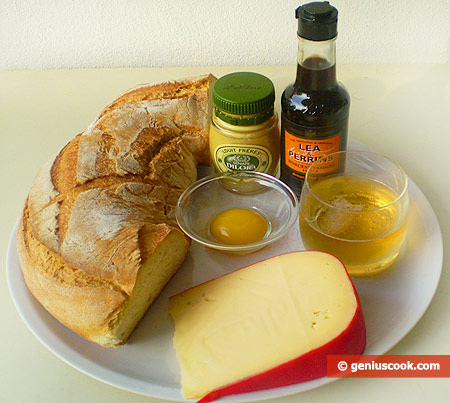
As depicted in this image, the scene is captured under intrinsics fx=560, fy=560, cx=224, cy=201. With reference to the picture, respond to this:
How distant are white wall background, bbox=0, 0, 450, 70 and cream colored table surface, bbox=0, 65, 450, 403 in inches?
2.0

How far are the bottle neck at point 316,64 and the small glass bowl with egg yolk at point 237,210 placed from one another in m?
0.29

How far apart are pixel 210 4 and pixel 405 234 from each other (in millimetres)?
1133

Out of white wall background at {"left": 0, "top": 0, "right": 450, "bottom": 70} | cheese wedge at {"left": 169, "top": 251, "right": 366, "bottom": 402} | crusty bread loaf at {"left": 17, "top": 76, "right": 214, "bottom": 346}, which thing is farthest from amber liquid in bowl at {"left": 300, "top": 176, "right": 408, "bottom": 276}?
white wall background at {"left": 0, "top": 0, "right": 450, "bottom": 70}

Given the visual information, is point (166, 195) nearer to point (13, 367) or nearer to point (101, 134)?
→ point (101, 134)

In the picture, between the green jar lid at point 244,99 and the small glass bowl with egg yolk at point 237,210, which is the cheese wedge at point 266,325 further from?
the green jar lid at point 244,99

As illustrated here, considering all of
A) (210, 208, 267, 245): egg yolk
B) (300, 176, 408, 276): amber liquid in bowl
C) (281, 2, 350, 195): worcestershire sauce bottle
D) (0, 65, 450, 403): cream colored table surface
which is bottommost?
(0, 65, 450, 403): cream colored table surface

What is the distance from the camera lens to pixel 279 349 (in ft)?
3.81

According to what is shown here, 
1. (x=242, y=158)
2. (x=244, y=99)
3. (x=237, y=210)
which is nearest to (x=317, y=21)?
(x=244, y=99)

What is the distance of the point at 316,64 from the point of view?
1365mm

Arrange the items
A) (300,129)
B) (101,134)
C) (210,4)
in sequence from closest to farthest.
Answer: (300,129) < (101,134) < (210,4)

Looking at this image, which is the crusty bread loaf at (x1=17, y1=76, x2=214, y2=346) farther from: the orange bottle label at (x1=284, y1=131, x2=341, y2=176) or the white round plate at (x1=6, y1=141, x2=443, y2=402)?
the orange bottle label at (x1=284, y1=131, x2=341, y2=176)

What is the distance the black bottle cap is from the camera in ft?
4.08

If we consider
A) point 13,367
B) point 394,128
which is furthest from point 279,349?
point 394,128

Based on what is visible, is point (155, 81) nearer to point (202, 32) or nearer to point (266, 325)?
point (202, 32)
